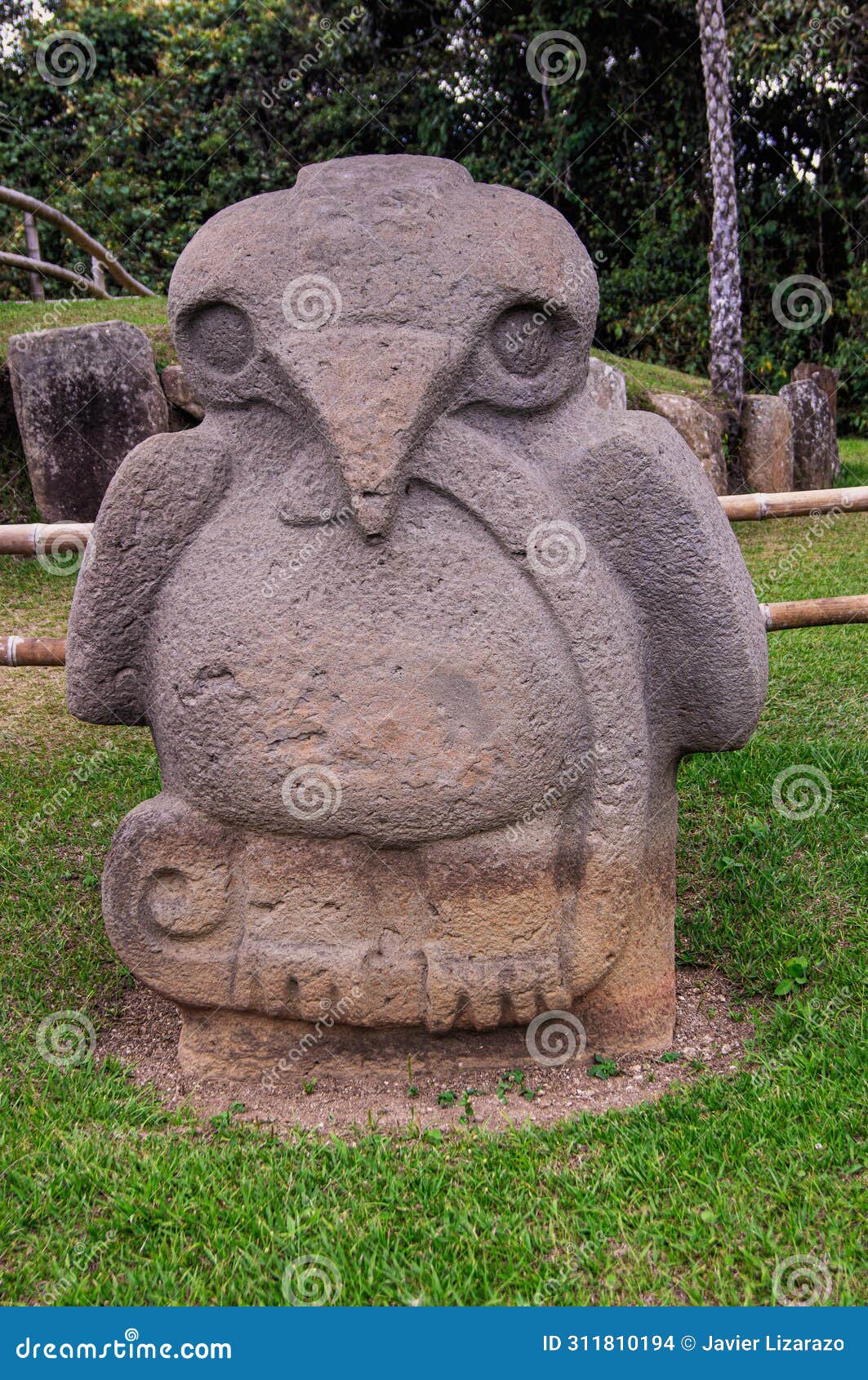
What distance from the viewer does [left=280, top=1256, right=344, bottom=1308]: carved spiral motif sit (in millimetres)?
1886

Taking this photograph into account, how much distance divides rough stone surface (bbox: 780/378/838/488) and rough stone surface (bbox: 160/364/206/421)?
4227 millimetres

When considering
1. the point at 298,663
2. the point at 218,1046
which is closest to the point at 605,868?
the point at 298,663

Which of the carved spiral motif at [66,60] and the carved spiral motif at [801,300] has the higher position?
the carved spiral motif at [66,60]

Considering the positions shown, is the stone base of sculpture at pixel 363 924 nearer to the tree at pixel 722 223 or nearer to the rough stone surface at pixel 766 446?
the rough stone surface at pixel 766 446

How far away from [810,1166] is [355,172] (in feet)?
6.78

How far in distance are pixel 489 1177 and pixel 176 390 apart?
5235 millimetres

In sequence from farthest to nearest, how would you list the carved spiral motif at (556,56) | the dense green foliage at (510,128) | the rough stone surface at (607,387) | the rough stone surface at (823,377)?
1. the carved spiral motif at (556,56)
2. the dense green foliage at (510,128)
3. the rough stone surface at (823,377)
4. the rough stone surface at (607,387)

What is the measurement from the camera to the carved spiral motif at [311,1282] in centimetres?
189

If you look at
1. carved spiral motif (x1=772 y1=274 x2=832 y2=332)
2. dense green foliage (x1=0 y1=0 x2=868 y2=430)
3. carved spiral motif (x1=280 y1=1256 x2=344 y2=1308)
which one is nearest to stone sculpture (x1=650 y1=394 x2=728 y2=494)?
dense green foliage (x1=0 y1=0 x2=868 y2=430)

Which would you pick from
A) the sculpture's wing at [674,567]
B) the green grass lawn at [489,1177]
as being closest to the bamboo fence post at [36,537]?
the green grass lawn at [489,1177]

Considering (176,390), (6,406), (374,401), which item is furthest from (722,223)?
(374,401)

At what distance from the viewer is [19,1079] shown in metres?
2.53

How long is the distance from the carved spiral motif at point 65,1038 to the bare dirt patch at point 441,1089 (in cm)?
11

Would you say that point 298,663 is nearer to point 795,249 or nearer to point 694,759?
point 694,759
